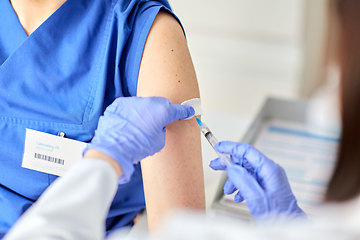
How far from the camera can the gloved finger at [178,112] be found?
0.76 metres

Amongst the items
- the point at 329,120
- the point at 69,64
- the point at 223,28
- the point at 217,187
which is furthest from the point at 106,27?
the point at 223,28

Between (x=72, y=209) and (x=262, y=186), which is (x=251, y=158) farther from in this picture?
(x=72, y=209)

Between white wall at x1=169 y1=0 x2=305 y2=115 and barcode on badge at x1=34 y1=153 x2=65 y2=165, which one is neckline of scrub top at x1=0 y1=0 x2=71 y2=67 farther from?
white wall at x1=169 y1=0 x2=305 y2=115

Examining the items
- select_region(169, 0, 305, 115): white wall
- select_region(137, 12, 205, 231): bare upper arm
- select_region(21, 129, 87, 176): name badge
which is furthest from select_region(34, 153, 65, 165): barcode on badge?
select_region(169, 0, 305, 115): white wall

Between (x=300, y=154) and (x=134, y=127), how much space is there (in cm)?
82

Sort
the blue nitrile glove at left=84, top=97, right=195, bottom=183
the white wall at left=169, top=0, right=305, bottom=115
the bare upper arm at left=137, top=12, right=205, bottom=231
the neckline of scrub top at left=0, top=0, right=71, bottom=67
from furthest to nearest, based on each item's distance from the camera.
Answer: the white wall at left=169, top=0, right=305, bottom=115 < the neckline of scrub top at left=0, top=0, right=71, bottom=67 < the bare upper arm at left=137, top=12, right=205, bottom=231 < the blue nitrile glove at left=84, top=97, right=195, bottom=183

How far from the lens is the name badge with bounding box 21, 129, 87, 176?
0.87 m

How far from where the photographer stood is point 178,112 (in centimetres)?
78

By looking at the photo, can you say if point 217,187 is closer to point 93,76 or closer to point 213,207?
point 213,207

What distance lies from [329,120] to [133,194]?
3.03ft

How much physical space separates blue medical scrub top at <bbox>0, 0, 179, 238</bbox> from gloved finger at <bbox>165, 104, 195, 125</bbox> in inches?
6.6

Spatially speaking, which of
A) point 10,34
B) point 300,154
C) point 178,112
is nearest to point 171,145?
point 178,112

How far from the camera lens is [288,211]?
0.74 metres

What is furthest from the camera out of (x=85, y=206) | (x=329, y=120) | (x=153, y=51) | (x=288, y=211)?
(x=329, y=120)
